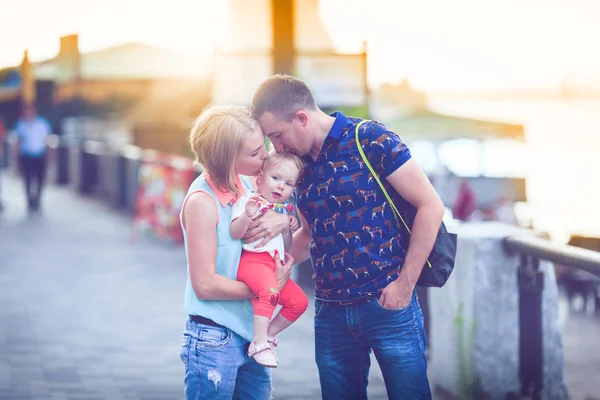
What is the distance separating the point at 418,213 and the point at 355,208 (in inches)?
8.7

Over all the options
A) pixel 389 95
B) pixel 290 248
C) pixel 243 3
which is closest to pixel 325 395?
pixel 290 248

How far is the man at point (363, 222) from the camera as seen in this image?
3.16 metres

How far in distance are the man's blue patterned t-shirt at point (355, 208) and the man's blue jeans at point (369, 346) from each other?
10cm

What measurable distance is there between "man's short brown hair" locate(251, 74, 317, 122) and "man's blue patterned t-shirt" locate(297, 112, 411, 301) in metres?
0.17

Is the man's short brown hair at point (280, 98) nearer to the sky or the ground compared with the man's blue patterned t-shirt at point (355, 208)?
nearer to the sky

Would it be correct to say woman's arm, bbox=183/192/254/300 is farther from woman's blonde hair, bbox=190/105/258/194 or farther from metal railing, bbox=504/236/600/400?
metal railing, bbox=504/236/600/400

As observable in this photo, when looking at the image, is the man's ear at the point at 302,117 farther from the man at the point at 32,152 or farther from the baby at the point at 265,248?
the man at the point at 32,152

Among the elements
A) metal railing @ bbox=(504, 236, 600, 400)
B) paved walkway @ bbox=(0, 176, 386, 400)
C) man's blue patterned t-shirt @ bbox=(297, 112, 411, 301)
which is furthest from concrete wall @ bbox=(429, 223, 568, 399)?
man's blue patterned t-shirt @ bbox=(297, 112, 411, 301)

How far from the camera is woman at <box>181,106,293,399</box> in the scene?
299 centimetres

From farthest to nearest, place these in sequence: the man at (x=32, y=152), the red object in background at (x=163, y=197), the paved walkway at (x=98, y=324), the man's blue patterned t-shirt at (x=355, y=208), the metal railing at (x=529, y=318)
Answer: the man at (x=32, y=152) → the red object in background at (x=163, y=197) → the paved walkway at (x=98, y=324) → the metal railing at (x=529, y=318) → the man's blue patterned t-shirt at (x=355, y=208)

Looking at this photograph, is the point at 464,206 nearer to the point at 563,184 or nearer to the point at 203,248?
the point at 203,248

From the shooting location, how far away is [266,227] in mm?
3098

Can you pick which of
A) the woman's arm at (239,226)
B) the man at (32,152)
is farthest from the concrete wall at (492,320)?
the man at (32,152)

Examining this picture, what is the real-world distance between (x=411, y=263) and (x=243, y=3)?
31.5 ft
